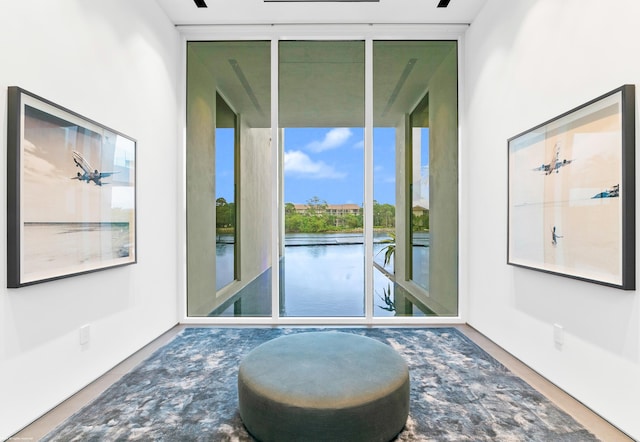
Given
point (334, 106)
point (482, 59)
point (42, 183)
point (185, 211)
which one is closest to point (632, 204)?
point (482, 59)

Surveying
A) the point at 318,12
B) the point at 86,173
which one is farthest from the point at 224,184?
the point at 318,12

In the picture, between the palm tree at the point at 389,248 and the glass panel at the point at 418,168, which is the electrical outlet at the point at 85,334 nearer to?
the glass panel at the point at 418,168

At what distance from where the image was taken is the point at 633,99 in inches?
69.5

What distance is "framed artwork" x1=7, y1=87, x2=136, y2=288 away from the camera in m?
1.78

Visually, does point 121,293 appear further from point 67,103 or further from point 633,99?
point 633,99

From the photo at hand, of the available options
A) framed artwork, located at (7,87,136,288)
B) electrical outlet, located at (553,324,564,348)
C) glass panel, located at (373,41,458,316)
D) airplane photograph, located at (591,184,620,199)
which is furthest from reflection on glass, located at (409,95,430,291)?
framed artwork, located at (7,87,136,288)

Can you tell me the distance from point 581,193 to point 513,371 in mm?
1337

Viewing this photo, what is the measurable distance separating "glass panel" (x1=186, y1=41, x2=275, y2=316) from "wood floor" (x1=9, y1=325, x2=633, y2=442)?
0.92 meters

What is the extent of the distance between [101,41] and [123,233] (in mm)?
1375

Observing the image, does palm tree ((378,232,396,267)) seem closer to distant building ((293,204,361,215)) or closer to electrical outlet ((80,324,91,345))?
distant building ((293,204,361,215))

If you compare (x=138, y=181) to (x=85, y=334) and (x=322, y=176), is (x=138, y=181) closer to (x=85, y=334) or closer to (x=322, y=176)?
(x=85, y=334)

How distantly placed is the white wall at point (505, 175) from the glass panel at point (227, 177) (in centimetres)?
214

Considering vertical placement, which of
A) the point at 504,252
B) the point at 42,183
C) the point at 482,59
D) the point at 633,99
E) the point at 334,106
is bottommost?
the point at 504,252

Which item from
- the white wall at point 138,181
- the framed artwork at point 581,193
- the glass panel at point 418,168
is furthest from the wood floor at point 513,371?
the glass panel at point 418,168
